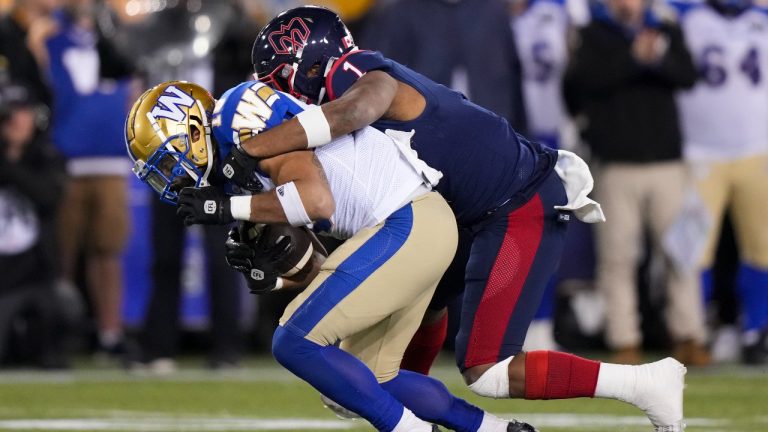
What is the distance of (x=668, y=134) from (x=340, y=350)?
14.6 ft

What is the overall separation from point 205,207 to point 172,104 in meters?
0.36

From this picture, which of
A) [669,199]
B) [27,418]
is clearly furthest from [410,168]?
[669,199]

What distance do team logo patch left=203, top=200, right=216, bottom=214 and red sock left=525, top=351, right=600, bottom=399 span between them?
107 cm

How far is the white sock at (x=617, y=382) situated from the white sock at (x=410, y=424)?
23.2 inches

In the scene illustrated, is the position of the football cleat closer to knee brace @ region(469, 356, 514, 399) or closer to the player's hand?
knee brace @ region(469, 356, 514, 399)

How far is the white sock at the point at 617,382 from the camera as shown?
4566 millimetres

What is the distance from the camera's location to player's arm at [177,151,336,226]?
4.22 meters

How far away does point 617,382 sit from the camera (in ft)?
15.0

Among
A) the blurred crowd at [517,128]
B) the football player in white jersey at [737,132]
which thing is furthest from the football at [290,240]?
the football player in white jersey at [737,132]

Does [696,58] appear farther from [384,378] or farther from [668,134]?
[384,378]

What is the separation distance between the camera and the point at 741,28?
28.2 feet

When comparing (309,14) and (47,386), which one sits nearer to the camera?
(309,14)

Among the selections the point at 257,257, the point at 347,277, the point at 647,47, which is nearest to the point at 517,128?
the point at 647,47

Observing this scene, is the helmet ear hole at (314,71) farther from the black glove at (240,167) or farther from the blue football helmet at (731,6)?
the blue football helmet at (731,6)
